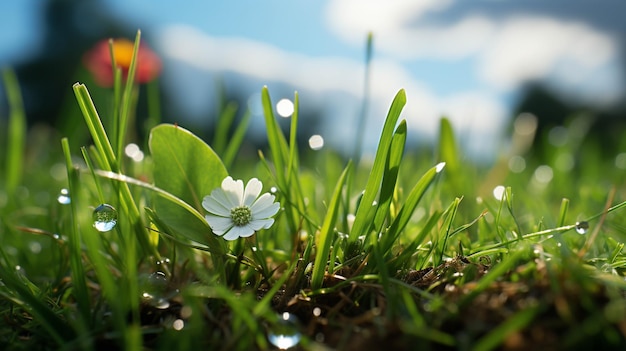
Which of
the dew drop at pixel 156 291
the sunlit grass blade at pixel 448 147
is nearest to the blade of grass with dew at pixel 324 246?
the dew drop at pixel 156 291

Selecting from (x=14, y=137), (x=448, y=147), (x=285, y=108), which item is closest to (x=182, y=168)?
(x=285, y=108)

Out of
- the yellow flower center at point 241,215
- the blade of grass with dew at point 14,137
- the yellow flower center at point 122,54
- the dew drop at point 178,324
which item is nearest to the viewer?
the dew drop at point 178,324

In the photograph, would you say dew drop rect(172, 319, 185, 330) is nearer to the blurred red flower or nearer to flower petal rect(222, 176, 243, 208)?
flower petal rect(222, 176, 243, 208)

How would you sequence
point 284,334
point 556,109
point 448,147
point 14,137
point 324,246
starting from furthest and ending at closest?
1. point 556,109
2. point 14,137
3. point 448,147
4. point 324,246
5. point 284,334

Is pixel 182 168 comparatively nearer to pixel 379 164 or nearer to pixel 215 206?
pixel 215 206

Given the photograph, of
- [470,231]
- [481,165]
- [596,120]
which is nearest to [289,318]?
[470,231]

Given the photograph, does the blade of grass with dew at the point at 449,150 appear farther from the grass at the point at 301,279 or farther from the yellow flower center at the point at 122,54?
the yellow flower center at the point at 122,54
